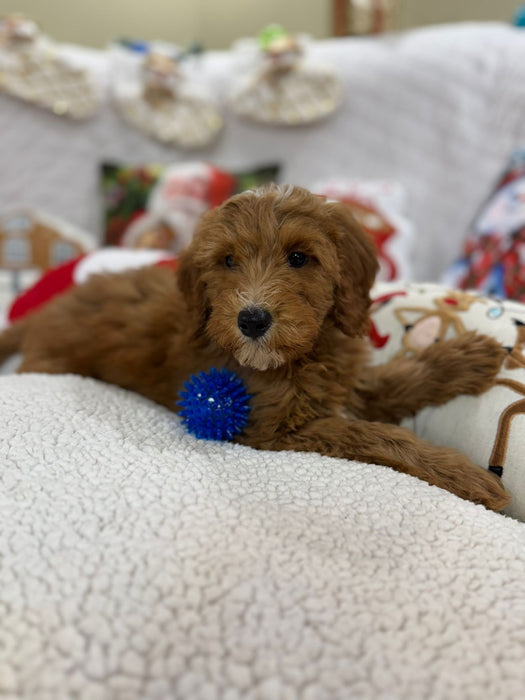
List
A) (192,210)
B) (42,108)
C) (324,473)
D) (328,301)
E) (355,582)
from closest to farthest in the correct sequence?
(355,582) < (324,473) < (328,301) < (192,210) < (42,108)

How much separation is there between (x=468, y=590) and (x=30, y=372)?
3.90 ft

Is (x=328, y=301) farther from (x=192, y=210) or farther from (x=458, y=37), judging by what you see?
(x=458, y=37)

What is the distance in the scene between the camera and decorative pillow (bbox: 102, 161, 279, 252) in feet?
9.08

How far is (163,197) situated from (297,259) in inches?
71.3

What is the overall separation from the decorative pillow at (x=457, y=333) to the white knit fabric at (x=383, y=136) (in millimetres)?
1342

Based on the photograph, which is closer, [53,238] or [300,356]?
[300,356]

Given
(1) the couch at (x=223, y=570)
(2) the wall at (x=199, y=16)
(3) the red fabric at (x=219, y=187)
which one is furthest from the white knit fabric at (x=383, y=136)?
(1) the couch at (x=223, y=570)

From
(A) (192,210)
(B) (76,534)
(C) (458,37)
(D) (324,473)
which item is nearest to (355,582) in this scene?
(D) (324,473)

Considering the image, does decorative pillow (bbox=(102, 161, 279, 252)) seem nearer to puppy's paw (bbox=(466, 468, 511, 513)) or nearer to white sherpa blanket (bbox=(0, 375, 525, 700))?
white sherpa blanket (bbox=(0, 375, 525, 700))

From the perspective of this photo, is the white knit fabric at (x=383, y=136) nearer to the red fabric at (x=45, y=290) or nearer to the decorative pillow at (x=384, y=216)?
the decorative pillow at (x=384, y=216)

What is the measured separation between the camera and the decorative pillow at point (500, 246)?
2157mm

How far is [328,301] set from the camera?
1.20m

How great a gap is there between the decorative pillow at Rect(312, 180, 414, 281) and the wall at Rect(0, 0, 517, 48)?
1.58m

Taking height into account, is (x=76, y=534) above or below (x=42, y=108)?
below
